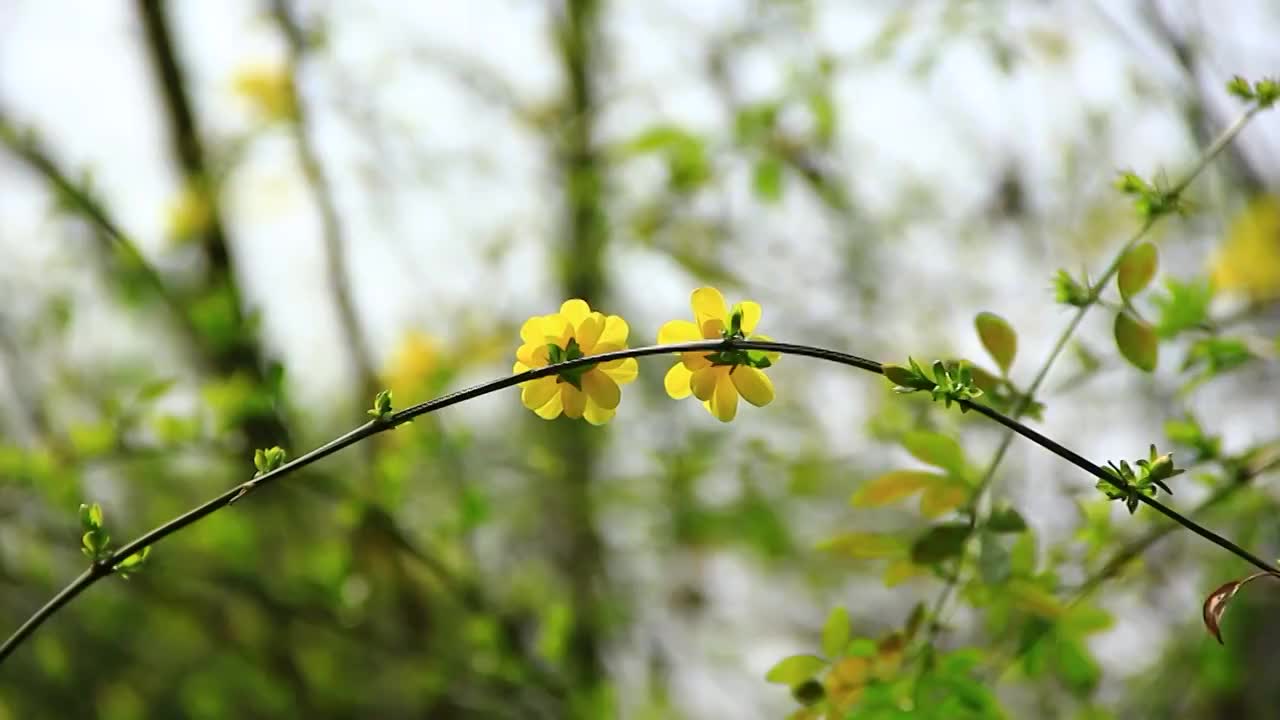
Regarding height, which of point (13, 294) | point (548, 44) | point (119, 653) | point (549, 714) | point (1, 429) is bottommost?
point (549, 714)

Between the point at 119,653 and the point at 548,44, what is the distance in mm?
916

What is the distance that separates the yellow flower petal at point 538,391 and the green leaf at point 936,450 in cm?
17

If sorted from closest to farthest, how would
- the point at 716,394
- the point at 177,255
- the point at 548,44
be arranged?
the point at 716,394 → the point at 177,255 → the point at 548,44

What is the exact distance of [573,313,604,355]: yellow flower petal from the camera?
12.8 inches

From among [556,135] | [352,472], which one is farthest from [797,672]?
[556,135]

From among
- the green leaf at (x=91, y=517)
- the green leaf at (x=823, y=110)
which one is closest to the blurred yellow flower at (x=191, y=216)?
the green leaf at (x=823, y=110)

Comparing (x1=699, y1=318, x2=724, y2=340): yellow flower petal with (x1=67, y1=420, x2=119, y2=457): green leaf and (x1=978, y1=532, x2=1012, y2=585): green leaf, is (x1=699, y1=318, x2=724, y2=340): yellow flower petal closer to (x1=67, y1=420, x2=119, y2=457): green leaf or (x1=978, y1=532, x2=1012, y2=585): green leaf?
(x1=978, y1=532, x2=1012, y2=585): green leaf

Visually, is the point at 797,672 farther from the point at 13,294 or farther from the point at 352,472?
the point at 13,294

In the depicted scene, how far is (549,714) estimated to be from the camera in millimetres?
881

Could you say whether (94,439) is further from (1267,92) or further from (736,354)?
(1267,92)

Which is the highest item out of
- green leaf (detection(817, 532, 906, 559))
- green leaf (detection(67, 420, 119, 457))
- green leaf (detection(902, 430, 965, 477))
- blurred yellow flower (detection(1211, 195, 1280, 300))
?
blurred yellow flower (detection(1211, 195, 1280, 300))

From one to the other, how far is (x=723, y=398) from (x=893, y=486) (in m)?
0.13

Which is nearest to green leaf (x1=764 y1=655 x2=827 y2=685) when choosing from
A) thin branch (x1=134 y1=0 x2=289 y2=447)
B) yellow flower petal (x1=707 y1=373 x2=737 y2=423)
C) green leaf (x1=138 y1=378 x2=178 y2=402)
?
yellow flower petal (x1=707 y1=373 x2=737 y2=423)

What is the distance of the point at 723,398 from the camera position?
0.33m
